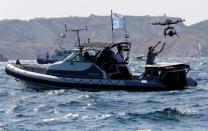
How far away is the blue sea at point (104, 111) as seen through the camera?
19.2 meters

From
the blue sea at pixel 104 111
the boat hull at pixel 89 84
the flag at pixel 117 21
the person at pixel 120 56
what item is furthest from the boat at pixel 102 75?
the flag at pixel 117 21

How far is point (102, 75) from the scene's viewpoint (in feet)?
100

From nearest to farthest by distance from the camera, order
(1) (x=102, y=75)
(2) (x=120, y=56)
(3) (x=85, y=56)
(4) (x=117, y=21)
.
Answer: (1) (x=102, y=75), (3) (x=85, y=56), (2) (x=120, y=56), (4) (x=117, y=21)

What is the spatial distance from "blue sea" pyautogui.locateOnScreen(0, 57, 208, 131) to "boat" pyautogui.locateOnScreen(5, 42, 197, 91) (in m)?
0.45

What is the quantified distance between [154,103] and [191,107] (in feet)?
7.33

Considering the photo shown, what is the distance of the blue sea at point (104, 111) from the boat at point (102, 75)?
449mm

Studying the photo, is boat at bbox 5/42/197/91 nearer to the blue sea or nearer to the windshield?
the windshield

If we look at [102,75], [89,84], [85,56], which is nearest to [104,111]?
[89,84]

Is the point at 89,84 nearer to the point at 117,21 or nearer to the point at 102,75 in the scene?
the point at 102,75

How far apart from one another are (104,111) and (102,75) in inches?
315

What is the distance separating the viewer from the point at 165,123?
19453 mm

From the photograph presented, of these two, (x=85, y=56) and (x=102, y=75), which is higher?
(x=85, y=56)

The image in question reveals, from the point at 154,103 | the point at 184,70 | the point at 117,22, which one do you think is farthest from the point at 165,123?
the point at 117,22

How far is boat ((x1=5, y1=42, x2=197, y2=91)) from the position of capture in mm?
30000
